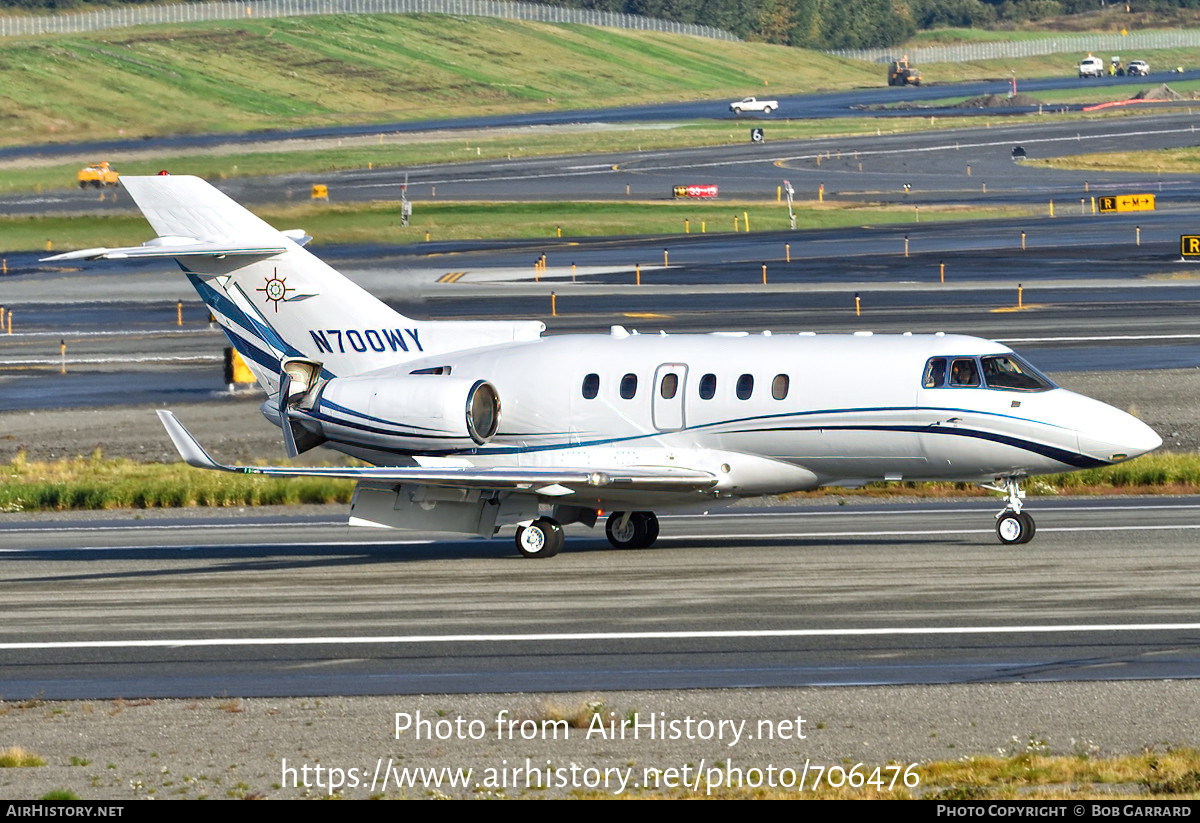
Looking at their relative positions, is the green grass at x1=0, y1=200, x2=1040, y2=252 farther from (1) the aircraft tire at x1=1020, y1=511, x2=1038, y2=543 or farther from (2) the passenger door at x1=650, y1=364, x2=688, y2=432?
(1) the aircraft tire at x1=1020, y1=511, x2=1038, y2=543

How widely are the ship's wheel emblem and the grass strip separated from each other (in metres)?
5.50

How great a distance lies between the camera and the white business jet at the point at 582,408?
26.7 m

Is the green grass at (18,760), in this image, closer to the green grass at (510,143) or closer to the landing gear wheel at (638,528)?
the landing gear wheel at (638,528)

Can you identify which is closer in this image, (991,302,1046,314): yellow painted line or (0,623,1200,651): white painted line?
(0,623,1200,651): white painted line

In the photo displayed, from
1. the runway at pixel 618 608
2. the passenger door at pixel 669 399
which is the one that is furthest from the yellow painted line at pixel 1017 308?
the passenger door at pixel 669 399

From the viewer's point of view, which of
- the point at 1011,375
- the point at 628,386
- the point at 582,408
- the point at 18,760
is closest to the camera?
the point at 18,760

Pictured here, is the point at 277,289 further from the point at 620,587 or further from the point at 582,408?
the point at 620,587

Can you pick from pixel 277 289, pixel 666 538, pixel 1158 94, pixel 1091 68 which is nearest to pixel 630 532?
pixel 666 538

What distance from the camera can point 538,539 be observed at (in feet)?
91.6

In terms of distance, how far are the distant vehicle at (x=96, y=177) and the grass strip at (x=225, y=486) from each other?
5684 cm

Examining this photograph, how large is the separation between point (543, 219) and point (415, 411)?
67.5 metres

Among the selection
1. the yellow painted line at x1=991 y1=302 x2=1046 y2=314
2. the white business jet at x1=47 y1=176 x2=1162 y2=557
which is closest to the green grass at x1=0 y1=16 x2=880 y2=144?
the yellow painted line at x1=991 y1=302 x2=1046 y2=314

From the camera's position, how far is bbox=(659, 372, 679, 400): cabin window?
1104 inches
